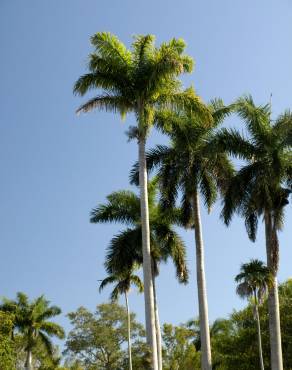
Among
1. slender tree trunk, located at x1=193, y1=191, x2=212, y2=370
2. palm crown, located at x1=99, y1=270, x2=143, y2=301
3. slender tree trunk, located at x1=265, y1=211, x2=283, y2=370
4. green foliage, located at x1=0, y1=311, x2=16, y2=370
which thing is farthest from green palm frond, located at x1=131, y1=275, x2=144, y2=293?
slender tree trunk, located at x1=265, y1=211, x2=283, y2=370

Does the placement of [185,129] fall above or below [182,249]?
above

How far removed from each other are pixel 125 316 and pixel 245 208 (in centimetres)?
3321

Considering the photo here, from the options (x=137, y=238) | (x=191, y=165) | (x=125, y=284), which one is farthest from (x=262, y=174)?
(x=125, y=284)

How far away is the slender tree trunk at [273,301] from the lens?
23484 millimetres

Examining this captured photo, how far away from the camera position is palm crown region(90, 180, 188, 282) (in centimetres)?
3453

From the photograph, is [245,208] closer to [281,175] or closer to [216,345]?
[281,175]

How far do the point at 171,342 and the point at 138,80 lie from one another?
35.1 metres

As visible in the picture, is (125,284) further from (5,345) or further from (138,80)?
(138,80)

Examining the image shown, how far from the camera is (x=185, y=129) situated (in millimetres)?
27250

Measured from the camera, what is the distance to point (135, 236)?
3506 centimetres

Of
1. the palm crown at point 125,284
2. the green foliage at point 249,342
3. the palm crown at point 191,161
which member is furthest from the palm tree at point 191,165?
the green foliage at point 249,342

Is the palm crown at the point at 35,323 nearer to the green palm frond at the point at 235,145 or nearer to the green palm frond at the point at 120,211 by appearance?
the green palm frond at the point at 120,211

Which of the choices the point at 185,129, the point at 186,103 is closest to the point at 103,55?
the point at 186,103

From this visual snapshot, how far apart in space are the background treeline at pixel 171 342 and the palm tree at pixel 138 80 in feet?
80.5
